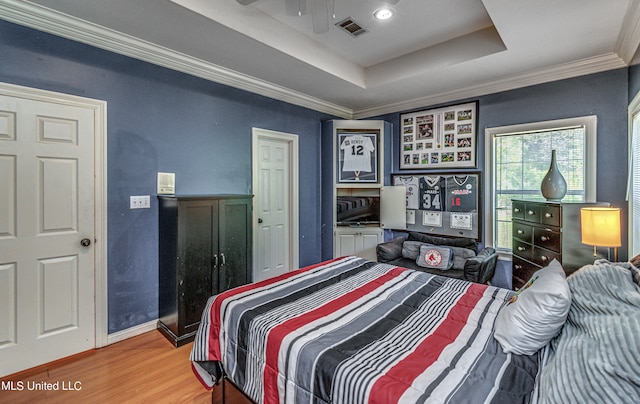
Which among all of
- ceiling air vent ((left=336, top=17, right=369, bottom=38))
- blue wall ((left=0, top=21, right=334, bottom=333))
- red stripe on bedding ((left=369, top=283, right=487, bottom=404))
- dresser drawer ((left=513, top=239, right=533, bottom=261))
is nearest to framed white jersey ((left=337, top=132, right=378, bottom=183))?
blue wall ((left=0, top=21, right=334, bottom=333))

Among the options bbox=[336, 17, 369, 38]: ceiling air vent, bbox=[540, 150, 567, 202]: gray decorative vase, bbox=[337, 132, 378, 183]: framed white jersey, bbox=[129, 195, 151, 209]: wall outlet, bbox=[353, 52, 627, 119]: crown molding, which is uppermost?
bbox=[336, 17, 369, 38]: ceiling air vent

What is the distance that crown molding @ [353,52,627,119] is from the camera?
2.85 metres

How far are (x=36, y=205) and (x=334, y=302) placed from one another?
2.32 meters

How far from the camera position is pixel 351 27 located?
2.73 meters

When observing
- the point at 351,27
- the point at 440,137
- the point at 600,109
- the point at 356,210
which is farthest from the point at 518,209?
the point at 351,27

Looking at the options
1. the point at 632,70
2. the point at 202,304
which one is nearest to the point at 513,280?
the point at 632,70

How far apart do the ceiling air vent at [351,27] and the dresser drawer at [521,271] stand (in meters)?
2.74

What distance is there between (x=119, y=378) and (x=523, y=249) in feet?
11.9

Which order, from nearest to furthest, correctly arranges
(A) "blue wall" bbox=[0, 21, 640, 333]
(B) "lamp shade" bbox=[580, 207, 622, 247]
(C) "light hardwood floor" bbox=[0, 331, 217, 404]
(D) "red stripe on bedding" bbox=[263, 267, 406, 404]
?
(D) "red stripe on bedding" bbox=[263, 267, 406, 404]
(C) "light hardwood floor" bbox=[0, 331, 217, 404]
(B) "lamp shade" bbox=[580, 207, 622, 247]
(A) "blue wall" bbox=[0, 21, 640, 333]

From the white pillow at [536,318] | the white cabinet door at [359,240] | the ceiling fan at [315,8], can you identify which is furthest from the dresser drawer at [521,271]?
the ceiling fan at [315,8]

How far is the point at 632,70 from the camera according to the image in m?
2.66

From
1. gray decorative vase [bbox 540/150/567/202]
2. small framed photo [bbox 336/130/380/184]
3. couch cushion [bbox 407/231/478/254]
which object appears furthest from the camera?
small framed photo [bbox 336/130/380/184]

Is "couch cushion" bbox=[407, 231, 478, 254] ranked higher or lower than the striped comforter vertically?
higher

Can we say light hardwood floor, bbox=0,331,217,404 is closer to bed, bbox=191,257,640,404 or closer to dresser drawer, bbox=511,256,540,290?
bed, bbox=191,257,640,404
